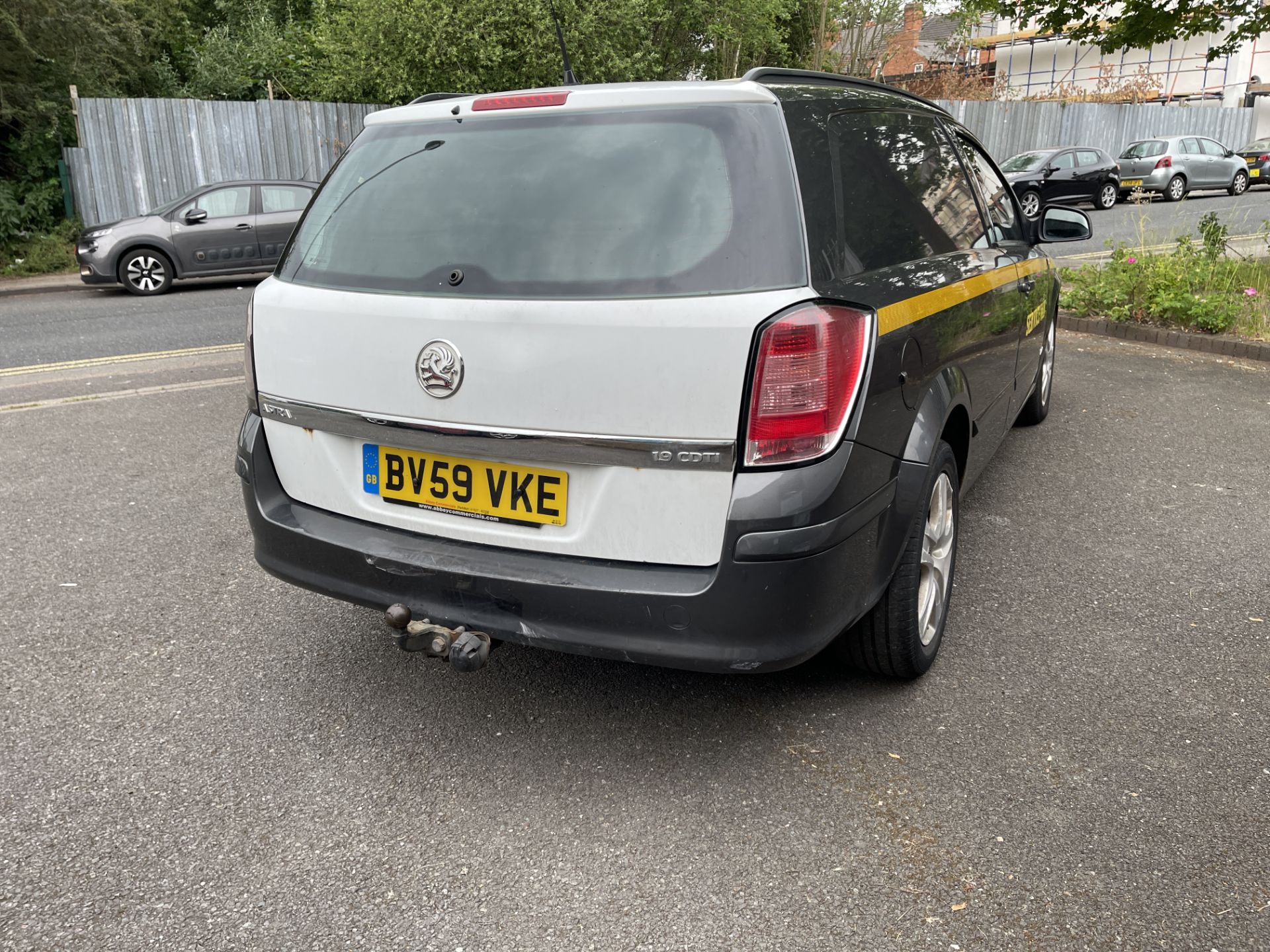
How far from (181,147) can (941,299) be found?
57.2 feet

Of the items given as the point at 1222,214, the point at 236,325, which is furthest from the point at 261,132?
the point at 1222,214

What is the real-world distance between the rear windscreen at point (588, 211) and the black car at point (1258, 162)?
2945 cm

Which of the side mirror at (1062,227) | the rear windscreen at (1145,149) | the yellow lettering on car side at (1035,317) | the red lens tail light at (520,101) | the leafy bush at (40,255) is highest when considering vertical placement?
the red lens tail light at (520,101)

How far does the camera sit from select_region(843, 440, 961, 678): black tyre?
3.03 metres

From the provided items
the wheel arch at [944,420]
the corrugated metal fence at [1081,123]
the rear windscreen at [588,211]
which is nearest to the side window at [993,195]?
the wheel arch at [944,420]

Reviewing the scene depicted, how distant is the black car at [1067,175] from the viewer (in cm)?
2198

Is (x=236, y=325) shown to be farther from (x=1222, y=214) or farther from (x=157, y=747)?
(x=1222, y=214)

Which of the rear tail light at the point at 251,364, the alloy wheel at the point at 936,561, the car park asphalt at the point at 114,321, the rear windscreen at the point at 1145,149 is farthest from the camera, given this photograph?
the rear windscreen at the point at 1145,149

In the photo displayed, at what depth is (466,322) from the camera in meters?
2.62

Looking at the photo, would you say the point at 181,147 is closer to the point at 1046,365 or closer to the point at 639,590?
the point at 1046,365

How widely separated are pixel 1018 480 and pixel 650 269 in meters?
3.40

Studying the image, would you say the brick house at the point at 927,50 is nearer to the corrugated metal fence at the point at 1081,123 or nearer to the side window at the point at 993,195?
the corrugated metal fence at the point at 1081,123

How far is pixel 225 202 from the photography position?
14.4 meters

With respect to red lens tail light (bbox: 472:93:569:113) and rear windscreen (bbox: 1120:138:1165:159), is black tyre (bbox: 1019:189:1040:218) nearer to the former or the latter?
rear windscreen (bbox: 1120:138:1165:159)
